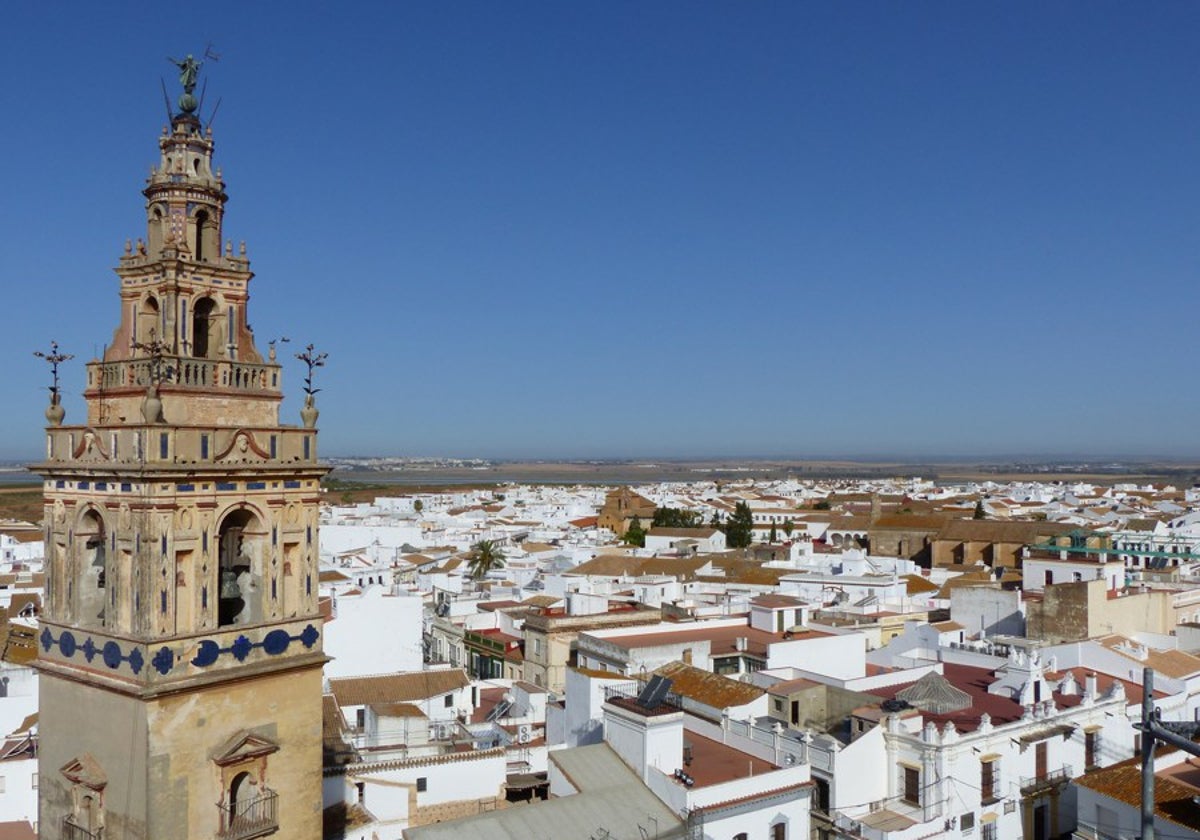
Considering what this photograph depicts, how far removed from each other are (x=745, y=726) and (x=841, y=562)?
1311 inches

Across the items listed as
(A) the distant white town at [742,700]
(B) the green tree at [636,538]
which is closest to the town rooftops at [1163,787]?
(A) the distant white town at [742,700]

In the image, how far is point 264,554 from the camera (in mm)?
11203

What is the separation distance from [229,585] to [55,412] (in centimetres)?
258

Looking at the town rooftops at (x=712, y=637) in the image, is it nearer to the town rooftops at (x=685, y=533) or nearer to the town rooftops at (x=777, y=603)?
the town rooftops at (x=777, y=603)

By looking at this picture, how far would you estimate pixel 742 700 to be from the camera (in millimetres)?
21438

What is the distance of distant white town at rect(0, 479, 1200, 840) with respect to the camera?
56.2 feet

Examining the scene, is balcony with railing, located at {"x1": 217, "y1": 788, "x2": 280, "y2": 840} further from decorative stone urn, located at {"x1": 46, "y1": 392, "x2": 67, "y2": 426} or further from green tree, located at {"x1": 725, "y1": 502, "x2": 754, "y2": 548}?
green tree, located at {"x1": 725, "y1": 502, "x2": 754, "y2": 548}

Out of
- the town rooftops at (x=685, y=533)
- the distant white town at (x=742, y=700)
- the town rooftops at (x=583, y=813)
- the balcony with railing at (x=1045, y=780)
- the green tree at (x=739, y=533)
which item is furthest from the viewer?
the green tree at (x=739, y=533)

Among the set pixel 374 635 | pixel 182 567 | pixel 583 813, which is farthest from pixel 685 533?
pixel 182 567

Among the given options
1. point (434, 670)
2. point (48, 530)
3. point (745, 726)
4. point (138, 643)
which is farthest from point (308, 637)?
point (434, 670)

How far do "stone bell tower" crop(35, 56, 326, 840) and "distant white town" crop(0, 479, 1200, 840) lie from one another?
3950 mm

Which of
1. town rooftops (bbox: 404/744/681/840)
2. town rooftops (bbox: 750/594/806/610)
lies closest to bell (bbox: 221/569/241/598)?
town rooftops (bbox: 404/744/681/840)

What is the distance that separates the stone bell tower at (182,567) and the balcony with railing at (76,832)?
0.09 feet

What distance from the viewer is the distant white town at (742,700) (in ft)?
56.2
